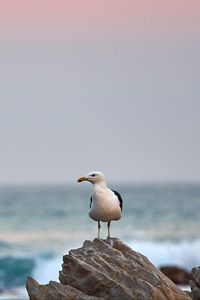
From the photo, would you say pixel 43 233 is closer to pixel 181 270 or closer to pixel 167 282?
pixel 181 270

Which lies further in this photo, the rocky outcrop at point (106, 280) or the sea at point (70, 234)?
the sea at point (70, 234)

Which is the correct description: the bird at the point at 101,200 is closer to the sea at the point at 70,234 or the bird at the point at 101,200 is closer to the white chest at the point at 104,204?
the white chest at the point at 104,204

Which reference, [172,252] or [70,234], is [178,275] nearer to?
[172,252]

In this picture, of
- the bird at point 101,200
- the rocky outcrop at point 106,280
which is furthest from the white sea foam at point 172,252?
the rocky outcrop at point 106,280

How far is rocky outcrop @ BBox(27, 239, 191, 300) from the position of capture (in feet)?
62.5

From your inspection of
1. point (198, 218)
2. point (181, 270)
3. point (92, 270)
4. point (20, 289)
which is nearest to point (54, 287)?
point (92, 270)

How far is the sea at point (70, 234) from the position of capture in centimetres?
5125

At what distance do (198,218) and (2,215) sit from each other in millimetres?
13171

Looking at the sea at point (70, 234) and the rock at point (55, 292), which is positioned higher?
the sea at point (70, 234)

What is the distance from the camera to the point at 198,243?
61906 mm

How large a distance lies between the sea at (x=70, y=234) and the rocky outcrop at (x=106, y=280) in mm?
17550

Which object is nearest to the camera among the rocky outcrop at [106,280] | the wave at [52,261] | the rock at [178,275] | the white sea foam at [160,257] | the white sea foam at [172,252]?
the rocky outcrop at [106,280]

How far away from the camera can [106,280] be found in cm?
A: 1923

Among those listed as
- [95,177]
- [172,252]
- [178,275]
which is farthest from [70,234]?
[95,177]
